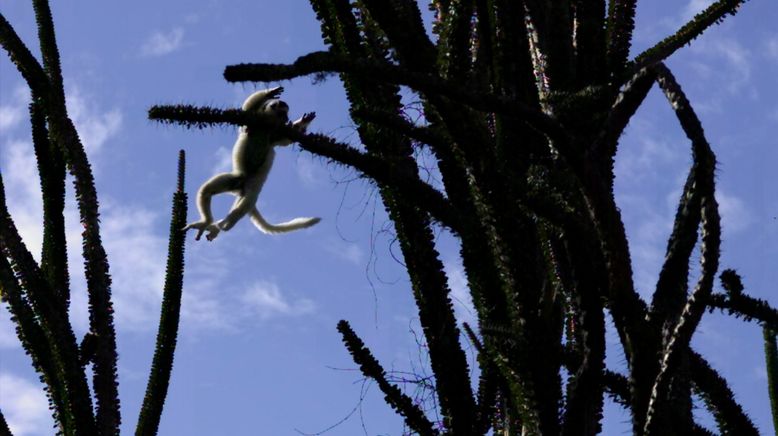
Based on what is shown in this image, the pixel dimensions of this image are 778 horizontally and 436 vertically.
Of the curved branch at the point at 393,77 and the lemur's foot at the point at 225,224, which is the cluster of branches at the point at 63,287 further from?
the curved branch at the point at 393,77

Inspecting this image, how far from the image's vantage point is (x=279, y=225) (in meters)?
10.2

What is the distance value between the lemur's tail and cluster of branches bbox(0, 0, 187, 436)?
32.5 inches

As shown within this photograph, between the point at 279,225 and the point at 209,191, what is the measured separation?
104 centimetres

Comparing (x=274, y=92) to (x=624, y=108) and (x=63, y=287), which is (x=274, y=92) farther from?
(x=624, y=108)

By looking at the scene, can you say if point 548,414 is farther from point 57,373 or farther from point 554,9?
point 57,373

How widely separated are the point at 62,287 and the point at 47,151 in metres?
1.17

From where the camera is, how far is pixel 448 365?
21.0 feet

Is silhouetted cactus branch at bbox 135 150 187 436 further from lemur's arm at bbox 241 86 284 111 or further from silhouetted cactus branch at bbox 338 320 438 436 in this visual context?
silhouetted cactus branch at bbox 338 320 438 436

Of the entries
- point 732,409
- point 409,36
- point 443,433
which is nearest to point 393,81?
point 409,36

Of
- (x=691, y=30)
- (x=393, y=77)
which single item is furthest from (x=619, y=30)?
(x=393, y=77)

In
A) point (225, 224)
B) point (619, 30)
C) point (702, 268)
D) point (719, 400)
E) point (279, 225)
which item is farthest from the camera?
point (279, 225)

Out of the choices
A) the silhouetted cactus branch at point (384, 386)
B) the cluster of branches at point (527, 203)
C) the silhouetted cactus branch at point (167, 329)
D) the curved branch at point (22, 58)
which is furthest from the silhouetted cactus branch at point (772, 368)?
the curved branch at point (22, 58)

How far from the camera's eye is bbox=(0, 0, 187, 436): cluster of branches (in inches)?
335

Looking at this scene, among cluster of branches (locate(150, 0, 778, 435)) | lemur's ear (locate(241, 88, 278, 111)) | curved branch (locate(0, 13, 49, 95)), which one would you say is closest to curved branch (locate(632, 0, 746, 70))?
cluster of branches (locate(150, 0, 778, 435))
